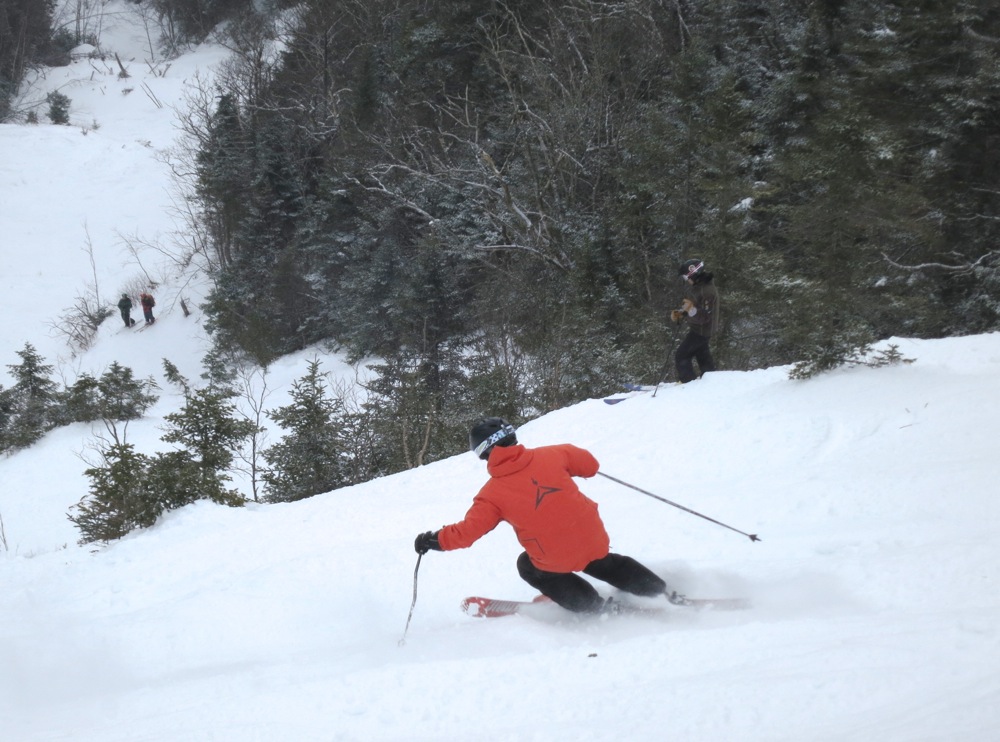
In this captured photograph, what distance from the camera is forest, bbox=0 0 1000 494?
1202 centimetres

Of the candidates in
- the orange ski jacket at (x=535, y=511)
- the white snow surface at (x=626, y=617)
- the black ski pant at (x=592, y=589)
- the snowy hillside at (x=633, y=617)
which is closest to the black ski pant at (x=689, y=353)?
the white snow surface at (x=626, y=617)

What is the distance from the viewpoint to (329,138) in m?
29.1

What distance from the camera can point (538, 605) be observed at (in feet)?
14.7

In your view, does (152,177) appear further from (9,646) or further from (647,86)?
(9,646)

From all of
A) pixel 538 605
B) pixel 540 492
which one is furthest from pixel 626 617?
pixel 540 492

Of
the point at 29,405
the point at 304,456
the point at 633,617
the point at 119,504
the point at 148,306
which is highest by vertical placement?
the point at 148,306

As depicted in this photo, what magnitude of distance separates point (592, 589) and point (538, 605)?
1.58ft

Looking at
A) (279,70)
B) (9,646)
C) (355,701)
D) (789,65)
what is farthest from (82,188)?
(355,701)

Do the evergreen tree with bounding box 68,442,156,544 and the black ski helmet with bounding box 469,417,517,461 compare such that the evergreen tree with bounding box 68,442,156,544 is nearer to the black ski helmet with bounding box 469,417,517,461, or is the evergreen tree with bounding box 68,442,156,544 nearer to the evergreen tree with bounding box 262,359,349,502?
the evergreen tree with bounding box 262,359,349,502

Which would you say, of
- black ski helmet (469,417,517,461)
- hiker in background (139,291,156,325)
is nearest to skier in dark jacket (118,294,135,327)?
hiker in background (139,291,156,325)

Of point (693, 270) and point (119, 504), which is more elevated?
point (693, 270)

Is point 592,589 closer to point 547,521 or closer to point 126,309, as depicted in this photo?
point 547,521

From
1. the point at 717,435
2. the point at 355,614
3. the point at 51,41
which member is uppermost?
the point at 51,41

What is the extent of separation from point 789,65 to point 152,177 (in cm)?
3529
